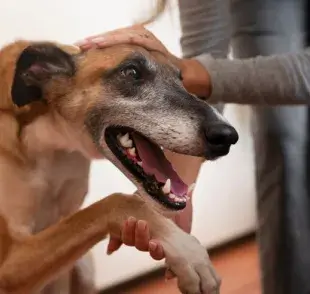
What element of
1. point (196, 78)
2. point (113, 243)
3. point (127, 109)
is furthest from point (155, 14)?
point (113, 243)

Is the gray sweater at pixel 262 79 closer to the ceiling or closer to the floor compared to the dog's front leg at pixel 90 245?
closer to the ceiling

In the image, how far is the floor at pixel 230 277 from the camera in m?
2.02

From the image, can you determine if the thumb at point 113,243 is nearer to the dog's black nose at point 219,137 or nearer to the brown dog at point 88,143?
the brown dog at point 88,143

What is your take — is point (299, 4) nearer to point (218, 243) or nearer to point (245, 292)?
point (245, 292)

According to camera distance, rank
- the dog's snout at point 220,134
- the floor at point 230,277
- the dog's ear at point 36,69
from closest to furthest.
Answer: the dog's snout at point 220,134, the dog's ear at point 36,69, the floor at point 230,277

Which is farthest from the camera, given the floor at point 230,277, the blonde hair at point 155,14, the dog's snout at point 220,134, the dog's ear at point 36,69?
the floor at point 230,277

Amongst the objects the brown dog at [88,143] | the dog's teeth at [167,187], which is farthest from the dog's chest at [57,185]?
the dog's teeth at [167,187]

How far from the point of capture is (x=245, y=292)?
199 centimetres

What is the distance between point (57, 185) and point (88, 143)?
0.45 ft

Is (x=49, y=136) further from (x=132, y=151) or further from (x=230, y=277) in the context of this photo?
(x=230, y=277)

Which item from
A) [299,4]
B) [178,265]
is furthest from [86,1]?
[178,265]

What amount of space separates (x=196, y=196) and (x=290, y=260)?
2.41ft

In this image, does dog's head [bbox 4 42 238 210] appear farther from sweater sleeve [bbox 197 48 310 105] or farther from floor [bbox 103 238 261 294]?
floor [bbox 103 238 261 294]

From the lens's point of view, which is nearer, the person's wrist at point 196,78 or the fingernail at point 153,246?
the fingernail at point 153,246
